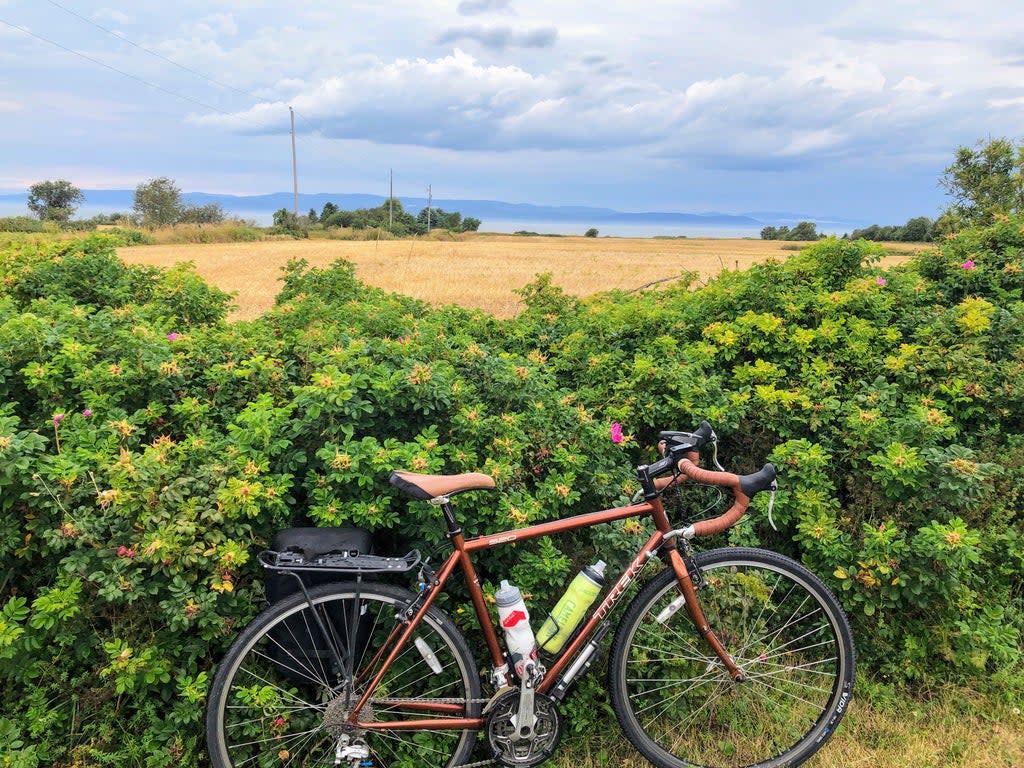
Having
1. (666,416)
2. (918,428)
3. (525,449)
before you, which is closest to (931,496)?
(918,428)

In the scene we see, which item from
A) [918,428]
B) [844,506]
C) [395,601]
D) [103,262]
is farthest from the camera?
[103,262]

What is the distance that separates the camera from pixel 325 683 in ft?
8.93

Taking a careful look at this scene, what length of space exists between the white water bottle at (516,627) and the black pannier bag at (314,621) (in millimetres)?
565

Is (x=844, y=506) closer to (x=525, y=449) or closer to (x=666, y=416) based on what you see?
(x=666, y=416)

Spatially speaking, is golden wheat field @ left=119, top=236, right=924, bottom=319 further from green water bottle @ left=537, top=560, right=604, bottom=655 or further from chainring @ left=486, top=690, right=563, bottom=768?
chainring @ left=486, top=690, right=563, bottom=768

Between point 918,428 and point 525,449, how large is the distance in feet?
7.38

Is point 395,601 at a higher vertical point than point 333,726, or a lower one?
higher

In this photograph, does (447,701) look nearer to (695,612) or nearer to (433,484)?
(433,484)

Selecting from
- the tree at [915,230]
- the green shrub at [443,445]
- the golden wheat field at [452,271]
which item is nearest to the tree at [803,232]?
the tree at [915,230]

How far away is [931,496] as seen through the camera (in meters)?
3.56

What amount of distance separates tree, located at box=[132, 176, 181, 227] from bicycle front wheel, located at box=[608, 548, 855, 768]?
74.7m

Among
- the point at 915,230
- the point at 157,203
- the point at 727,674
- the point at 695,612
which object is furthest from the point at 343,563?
the point at 157,203

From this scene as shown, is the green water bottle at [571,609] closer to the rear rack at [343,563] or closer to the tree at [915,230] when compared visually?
the rear rack at [343,563]

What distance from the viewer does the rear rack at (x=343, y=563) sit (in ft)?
8.31
